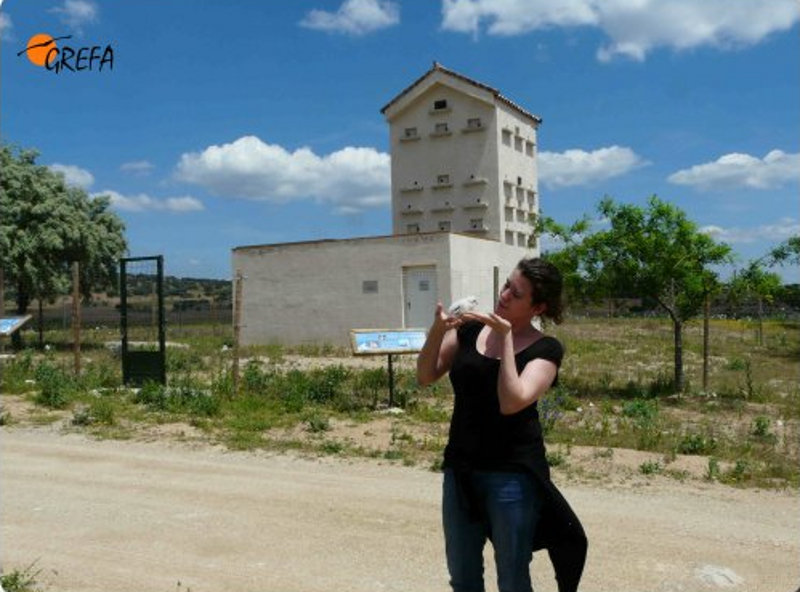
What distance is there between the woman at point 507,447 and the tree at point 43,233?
23737 mm

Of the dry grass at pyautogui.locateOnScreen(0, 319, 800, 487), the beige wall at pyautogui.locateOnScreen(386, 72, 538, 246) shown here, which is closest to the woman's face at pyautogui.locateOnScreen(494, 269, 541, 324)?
the dry grass at pyautogui.locateOnScreen(0, 319, 800, 487)

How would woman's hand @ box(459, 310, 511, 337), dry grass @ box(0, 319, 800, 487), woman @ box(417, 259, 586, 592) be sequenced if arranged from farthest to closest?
dry grass @ box(0, 319, 800, 487) < woman @ box(417, 259, 586, 592) < woman's hand @ box(459, 310, 511, 337)

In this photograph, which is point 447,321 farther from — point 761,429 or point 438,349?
point 761,429

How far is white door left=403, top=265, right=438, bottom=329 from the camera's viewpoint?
84.9 feet

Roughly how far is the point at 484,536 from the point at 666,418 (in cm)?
936

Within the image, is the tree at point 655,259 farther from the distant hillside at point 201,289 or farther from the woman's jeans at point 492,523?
the distant hillside at point 201,289

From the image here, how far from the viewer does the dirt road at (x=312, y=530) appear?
16.8 ft

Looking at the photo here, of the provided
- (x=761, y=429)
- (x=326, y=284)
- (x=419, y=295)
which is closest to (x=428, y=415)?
(x=761, y=429)

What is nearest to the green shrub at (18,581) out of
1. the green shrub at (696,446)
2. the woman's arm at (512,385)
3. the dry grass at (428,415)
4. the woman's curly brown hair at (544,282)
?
the woman's arm at (512,385)

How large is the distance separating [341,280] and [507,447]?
79.1ft

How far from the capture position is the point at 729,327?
36.6 metres

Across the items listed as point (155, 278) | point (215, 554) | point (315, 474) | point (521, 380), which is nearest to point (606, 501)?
point (315, 474)

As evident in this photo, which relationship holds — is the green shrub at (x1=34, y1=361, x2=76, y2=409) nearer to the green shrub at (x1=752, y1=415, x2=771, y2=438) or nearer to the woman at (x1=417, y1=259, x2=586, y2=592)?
the green shrub at (x1=752, y1=415, x2=771, y2=438)

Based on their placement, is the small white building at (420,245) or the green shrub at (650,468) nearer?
the green shrub at (650,468)
